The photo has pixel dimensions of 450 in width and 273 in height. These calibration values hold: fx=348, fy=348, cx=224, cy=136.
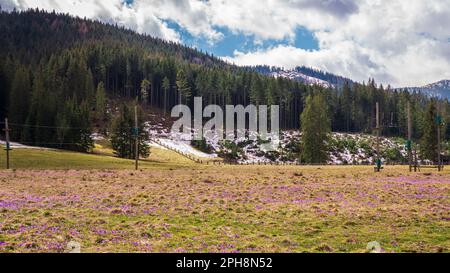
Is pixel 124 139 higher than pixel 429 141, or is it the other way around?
pixel 124 139

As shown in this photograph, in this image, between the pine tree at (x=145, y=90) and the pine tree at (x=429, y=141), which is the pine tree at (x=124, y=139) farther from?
the pine tree at (x=429, y=141)

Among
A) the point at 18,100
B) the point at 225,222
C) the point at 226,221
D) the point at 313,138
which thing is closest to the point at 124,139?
the point at 18,100

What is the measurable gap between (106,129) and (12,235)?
11552cm

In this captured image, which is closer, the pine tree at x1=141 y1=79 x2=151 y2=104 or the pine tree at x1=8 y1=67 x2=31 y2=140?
the pine tree at x1=8 y1=67 x2=31 y2=140

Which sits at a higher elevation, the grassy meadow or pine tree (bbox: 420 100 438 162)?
pine tree (bbox: 420 100 438 162)

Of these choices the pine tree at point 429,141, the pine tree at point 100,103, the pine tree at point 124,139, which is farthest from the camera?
the pine tree at point 100,103

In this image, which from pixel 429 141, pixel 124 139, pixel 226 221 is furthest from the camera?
pixel 124 139

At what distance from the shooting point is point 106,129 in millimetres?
122750

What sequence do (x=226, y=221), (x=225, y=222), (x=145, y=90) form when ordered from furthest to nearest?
(x=145, y=90) → (x=226, y=221) → (x=225, y=222)

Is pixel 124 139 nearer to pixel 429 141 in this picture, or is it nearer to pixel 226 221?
pixel 429 141

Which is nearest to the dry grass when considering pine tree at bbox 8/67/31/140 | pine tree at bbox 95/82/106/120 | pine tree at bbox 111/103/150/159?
pine tree at bbox 111/103/150/159

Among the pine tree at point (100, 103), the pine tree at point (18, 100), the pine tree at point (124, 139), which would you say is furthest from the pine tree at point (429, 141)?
the pine tree at point (100, 103)

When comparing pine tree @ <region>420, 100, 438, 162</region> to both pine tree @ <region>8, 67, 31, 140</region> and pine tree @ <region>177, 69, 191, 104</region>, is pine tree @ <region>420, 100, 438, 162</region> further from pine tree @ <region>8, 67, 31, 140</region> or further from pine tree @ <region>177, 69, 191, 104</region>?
pine tree @ <region>8, 67, 31, 140</region>
